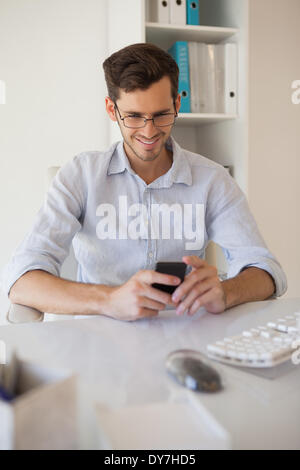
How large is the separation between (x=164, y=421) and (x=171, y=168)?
106cm

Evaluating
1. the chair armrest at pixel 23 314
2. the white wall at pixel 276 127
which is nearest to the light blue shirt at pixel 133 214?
the chair armrest at pixel 23 314

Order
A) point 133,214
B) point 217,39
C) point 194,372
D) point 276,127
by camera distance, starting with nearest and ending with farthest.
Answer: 1. point 194,372
2. point 133,214
3. point 217,39
4. point 276,127

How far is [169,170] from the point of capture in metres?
1.52

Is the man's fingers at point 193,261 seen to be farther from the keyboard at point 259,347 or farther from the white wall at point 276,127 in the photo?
the white wall at point 276,127

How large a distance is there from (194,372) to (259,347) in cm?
18

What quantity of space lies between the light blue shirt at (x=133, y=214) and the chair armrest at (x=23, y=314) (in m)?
0.28

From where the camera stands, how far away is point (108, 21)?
2348 mm

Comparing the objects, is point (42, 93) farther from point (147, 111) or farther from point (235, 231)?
point (235, 231)

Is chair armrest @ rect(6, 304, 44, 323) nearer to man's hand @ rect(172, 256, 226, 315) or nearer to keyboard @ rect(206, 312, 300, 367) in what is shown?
man's hand @ rect(172, 256, 226, 315)

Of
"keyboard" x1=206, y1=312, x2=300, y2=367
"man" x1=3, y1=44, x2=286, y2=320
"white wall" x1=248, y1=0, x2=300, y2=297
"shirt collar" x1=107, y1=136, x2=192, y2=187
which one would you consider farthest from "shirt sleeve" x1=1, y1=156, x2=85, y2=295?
"white wall" x1=248, y1=0, x2=300, y2=297

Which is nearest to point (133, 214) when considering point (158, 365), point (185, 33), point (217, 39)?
point (158, 365)

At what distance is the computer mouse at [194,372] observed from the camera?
2.21ft

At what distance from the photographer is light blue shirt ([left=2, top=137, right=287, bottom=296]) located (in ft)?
4.78

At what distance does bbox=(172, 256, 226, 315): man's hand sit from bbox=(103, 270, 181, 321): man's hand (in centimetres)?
3
